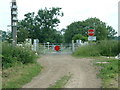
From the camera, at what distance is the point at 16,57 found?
14.3 metres

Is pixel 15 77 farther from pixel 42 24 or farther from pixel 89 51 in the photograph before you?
pixel 42 24

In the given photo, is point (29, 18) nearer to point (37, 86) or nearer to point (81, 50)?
point (81, 50)

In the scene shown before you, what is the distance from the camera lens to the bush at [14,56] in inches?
529

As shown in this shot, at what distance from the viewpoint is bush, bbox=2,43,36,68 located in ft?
44.1

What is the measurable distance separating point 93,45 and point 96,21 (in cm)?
4391

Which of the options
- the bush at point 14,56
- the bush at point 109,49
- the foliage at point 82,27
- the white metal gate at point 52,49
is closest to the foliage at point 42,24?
the foliage at point 82,27

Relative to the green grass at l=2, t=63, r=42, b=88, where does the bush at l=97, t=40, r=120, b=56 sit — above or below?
above

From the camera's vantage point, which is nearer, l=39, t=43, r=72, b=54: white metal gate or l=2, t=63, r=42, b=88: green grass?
l=2, t=63, r=42, b=88: green grass

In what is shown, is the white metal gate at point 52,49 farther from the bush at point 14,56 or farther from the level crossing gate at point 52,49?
the bush at point 14,56

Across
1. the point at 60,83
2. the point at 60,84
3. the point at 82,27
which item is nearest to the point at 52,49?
the point at 60,83

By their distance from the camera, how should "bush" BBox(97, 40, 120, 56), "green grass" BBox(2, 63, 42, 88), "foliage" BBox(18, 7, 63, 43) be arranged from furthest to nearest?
"foliage" BBox(18, 7, 63, 43), "bush" BBox(97, 40, 120, 56), "green grass" BBox(2, 63, 42, 88)

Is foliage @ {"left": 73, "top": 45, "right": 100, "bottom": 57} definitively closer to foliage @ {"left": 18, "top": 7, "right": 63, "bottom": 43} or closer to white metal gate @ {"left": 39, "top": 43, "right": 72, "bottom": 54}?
white metal gate @ {"left": 39, "top": 43, "right": 72, "bottom": 54}

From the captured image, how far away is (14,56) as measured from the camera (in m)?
14.6

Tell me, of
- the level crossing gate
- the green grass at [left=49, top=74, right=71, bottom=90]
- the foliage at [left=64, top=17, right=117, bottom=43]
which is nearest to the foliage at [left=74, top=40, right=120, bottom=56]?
the level crossing gate
